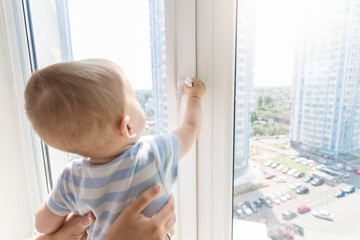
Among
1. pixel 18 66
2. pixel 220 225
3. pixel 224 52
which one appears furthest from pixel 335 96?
pixel 18 66

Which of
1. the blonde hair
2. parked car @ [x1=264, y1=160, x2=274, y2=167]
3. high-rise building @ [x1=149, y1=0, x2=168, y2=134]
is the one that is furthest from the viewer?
high-rise building @ [x1=149, y1=0, x2=168, y2=134]

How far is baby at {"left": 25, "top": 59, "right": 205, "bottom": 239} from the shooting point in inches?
18.1

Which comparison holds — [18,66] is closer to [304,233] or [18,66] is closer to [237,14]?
[237,14]

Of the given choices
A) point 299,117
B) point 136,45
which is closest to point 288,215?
point 299,117

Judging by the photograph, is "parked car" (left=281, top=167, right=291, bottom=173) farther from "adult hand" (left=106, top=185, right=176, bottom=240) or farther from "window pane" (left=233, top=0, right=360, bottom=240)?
"adult hand" (left=106, top=185, right=176, bottom=240)

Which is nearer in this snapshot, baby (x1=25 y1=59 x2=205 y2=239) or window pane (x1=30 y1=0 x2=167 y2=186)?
baby (x1=25 y1=59 x2=205 y2=239)

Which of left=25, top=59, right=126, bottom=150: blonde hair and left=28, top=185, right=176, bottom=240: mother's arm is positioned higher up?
left=25, top=59, right=126, bottom=150: blonde hair

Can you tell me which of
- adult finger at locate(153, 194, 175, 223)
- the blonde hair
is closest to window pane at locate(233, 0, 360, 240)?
adult finger at locate(153, 194, 175, 223)

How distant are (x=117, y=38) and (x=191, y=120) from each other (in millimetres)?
526

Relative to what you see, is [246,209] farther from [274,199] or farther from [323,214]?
[323,214]

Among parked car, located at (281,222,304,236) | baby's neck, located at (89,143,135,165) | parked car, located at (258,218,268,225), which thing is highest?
baby's neck, located at (89,143,135,165)

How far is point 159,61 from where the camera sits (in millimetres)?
800

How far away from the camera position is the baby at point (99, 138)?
1.51ft

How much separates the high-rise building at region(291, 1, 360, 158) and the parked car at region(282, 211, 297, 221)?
20cm
